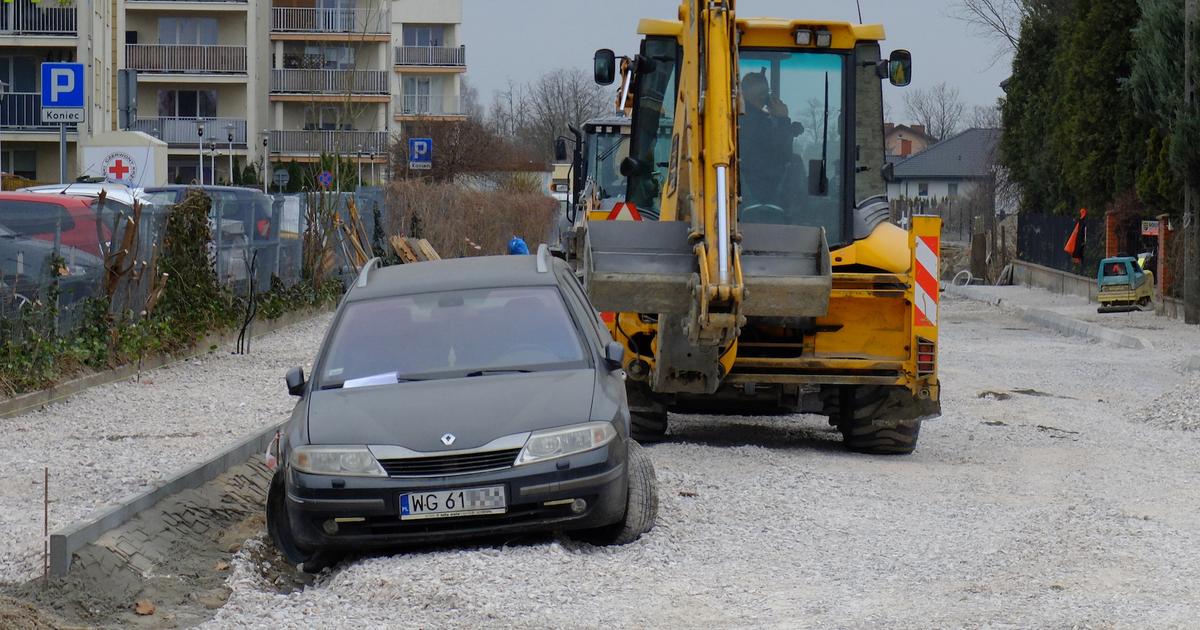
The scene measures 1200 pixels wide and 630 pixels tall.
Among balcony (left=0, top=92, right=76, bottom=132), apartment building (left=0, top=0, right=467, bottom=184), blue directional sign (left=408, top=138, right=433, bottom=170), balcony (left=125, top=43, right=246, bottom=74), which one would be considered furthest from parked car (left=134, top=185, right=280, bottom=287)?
balcony (left=125, top=43, right=246, bottom=74)

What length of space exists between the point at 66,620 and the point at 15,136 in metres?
44.4

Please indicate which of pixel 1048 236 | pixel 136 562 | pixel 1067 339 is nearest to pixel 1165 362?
pixel 1067 339

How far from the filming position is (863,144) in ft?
44.1

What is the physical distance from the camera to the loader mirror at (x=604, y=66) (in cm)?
1417

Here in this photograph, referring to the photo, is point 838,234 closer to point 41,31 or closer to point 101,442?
point 101,442

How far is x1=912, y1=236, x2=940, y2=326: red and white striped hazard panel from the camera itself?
12141 mm

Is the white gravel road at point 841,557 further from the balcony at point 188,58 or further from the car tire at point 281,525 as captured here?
the balcony at point 188,58

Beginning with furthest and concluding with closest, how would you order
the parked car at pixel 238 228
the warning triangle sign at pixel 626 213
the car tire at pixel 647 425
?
1. the parked car at pixel 238 228
2. the warning triangle sign at pixel 626 213
3. the car tire at pixel 647 425

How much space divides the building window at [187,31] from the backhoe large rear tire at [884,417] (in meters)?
61.4

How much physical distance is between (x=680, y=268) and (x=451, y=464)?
11.0ft

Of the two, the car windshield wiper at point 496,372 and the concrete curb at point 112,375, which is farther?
the concrete curb at point 112,375

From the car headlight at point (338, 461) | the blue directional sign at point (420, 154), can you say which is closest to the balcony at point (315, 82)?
the blue directional sign at point (420, 154)

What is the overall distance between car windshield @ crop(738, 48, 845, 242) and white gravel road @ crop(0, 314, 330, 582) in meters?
4.27

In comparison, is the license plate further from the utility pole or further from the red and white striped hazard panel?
the utility pole
